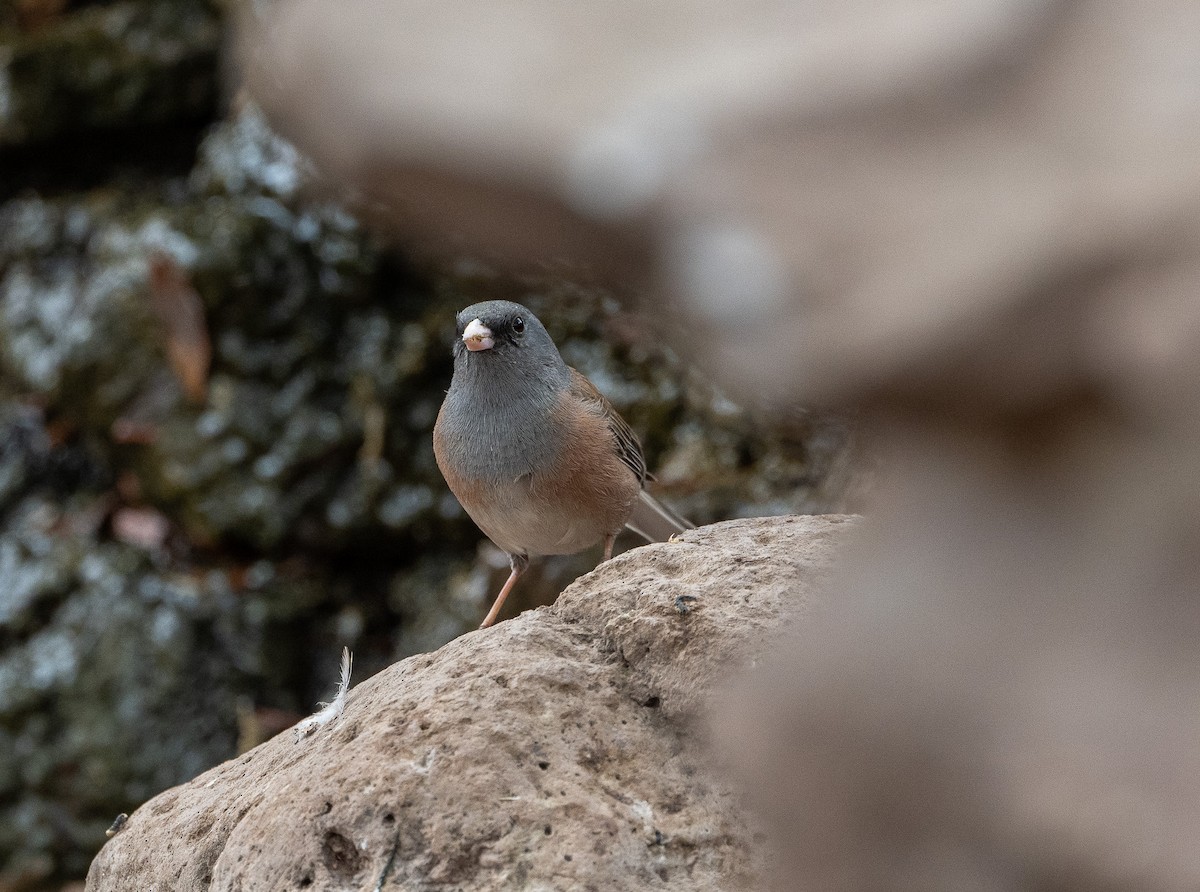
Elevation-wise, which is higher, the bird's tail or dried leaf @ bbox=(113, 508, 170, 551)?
the bird's tail

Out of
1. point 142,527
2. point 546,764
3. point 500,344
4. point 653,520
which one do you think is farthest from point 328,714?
point 142,527

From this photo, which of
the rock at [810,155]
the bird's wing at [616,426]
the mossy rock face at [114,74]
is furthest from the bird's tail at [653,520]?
the mossy rock face at [114,74]

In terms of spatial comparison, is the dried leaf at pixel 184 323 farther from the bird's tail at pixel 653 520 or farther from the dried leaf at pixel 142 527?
the bird's tail at pixel 653 520

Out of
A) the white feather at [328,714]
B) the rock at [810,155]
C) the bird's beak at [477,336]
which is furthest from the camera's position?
the bird's beak at [477,336]

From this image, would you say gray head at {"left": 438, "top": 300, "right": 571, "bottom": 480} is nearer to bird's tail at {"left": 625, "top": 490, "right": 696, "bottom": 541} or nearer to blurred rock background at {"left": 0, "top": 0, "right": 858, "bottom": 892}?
bird's tail at {"left": 625, "top": 490, "right": 696, "bottom": 541}

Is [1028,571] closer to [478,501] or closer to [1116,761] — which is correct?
[1116,761]

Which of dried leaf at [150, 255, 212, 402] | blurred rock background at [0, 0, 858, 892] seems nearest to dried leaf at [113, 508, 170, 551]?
blurred rock background at [0, 0, 858, 892]

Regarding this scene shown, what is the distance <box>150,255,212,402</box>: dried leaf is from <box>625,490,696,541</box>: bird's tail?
3206mm

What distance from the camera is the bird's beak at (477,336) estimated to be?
3973 millimetres

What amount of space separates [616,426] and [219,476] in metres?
3.06

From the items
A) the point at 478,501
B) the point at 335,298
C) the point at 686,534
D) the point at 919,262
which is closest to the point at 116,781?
the point at 335,298

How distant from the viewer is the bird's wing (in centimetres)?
→ 445

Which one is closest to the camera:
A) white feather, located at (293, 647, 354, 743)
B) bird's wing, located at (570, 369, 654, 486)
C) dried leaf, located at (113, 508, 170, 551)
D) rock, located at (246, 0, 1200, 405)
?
rock, located at (246, 0, 1200, 405)

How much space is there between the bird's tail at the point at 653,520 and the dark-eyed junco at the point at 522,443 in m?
0.34
